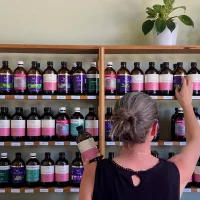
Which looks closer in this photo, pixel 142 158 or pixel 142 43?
pixel 142 158

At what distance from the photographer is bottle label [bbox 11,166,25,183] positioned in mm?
2004

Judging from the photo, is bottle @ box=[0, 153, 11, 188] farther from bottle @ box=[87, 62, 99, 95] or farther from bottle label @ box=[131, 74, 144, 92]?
bottle label @ box=[131, 74, 144, 92]

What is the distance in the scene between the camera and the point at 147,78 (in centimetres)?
204

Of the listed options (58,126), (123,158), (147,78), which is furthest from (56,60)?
(123,158)

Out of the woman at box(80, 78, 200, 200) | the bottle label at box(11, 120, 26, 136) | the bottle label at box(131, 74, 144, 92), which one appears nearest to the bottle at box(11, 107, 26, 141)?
the bottle label at box(11, 120, 26, 136)

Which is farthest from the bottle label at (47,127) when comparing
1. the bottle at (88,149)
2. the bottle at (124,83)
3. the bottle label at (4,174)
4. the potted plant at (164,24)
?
the potted plant at (164,24)

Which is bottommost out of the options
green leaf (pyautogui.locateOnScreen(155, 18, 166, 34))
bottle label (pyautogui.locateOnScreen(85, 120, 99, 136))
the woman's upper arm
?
the woman's upper arm

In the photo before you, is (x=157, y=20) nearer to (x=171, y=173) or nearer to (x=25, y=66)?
(x=25, y=66)

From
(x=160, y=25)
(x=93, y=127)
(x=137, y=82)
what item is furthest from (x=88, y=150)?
(x=160, y=25)

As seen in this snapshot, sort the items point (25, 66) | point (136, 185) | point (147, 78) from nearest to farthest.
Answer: point (136, 185) < point (147, 78) < point (25, 66)

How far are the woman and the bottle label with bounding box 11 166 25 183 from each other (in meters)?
1.14

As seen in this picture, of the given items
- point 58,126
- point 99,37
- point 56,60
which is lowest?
point 58,126

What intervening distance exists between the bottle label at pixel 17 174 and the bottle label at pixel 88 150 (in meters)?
0.92

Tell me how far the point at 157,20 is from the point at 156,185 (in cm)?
140
